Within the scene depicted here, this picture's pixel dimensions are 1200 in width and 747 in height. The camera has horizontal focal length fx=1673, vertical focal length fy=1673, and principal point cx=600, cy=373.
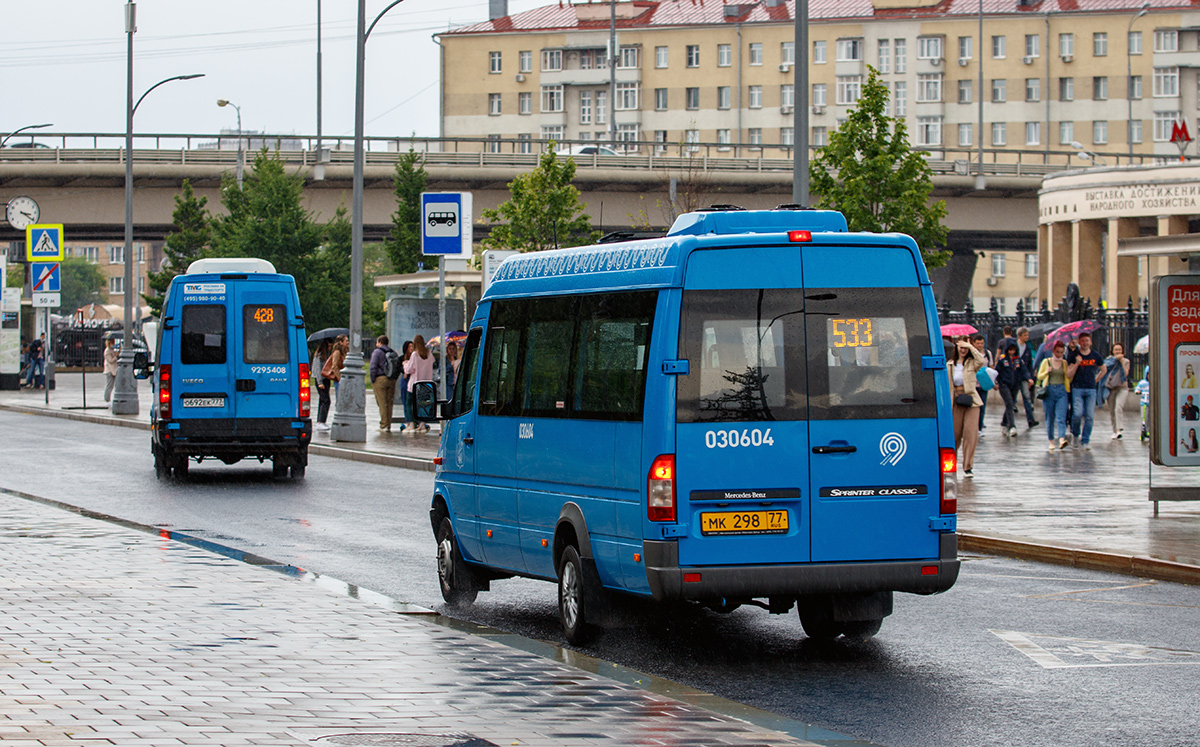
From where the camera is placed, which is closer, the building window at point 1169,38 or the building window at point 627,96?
the building window at point 1169,38

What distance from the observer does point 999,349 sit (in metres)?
31.6

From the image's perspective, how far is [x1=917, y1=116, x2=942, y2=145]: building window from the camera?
4313 inches

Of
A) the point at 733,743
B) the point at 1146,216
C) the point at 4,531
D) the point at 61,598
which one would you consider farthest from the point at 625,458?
the point at 1146,216

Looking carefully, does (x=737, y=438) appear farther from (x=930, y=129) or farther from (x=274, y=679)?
(x=930, y=129)

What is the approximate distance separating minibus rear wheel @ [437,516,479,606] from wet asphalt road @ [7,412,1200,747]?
5.4 inches

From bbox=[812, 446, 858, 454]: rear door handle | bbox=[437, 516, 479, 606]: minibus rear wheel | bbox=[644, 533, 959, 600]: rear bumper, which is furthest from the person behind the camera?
bbox=[437, 516, 479, 606]: minibus rear wheel

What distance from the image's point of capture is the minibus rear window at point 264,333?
21.2 m

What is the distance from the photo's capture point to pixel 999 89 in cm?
10838

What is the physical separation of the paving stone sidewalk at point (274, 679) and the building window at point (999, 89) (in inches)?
4054

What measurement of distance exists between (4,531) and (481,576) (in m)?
5.29

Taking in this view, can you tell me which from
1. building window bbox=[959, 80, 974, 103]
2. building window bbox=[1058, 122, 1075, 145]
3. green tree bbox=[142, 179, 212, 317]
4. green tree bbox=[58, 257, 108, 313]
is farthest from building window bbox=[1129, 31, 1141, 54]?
green tree bbox=[58, 257, 108, 313]

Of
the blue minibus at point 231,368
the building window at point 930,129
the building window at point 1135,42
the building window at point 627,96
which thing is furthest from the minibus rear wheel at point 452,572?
the building window at point 627,96

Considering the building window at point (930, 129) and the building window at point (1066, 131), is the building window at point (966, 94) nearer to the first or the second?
the building window at point (930, 129)

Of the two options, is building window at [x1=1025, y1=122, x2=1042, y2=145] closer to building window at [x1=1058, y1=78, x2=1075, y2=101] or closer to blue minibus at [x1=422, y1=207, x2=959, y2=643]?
building window at [x1=1058, y1=78, x2=1075, y2=101]
